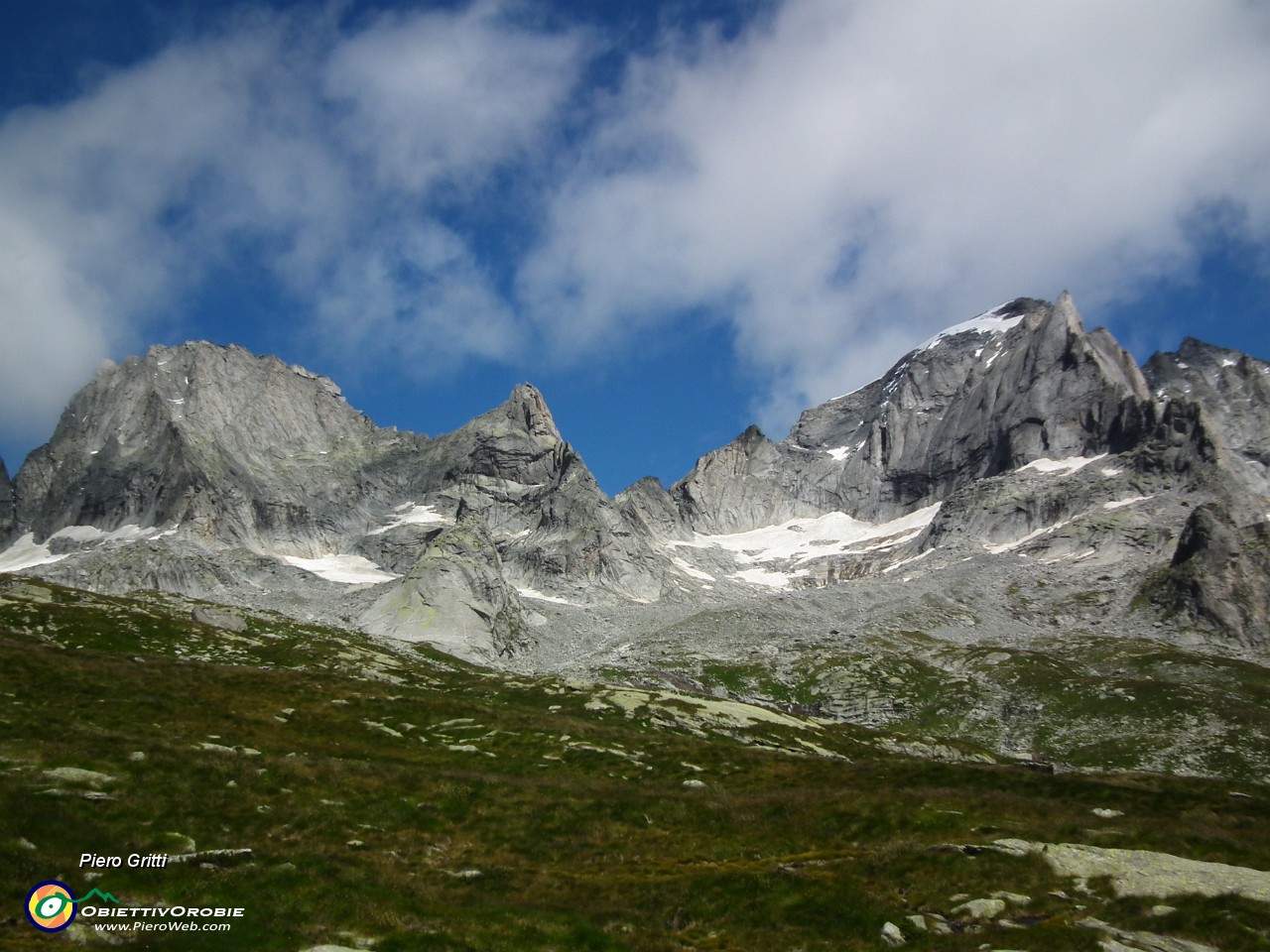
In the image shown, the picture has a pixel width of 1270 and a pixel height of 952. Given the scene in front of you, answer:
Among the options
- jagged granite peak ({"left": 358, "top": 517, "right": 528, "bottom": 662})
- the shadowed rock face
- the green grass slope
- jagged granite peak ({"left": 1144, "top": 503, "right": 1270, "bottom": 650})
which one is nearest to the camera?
the green grass slope

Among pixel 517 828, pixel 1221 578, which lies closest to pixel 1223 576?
pixel 1221 578

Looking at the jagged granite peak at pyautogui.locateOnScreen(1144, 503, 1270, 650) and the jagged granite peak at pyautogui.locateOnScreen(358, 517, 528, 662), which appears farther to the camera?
the jagged granite peak at pyautogui.locateOnScreen(358, 517, 528, 662)

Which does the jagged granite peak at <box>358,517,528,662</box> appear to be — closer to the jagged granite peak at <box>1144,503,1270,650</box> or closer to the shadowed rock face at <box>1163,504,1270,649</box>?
the jagged granite peak at <box>1144,503,1270,650</box>

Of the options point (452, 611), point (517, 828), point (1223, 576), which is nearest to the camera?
point (517, 828)

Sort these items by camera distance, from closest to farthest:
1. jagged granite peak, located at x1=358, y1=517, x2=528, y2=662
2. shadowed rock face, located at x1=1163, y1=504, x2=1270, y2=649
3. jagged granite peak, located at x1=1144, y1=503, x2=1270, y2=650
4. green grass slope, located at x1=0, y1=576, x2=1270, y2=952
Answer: green grass slope, located at x1=0, y1=576, x2=1270, y2=952
jagged granite peak, located at x1=1144, y1=503, x2=1270, y2=650
shadowed rock face, located at x1=1163, y1=504, x2=1270, y2=649
jagged granite peak, located at x1=358, y1=517, x2=528, y2=662

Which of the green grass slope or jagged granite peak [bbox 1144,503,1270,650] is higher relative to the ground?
jagged granite peak [bbox 1144,503,1270,650]

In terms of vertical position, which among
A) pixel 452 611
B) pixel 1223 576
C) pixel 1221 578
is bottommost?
pixel 1221 578

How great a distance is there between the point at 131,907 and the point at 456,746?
1247 inches

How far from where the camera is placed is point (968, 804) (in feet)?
117

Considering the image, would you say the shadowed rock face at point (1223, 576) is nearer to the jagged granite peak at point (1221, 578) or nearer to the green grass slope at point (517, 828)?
the jagged granite peak at point (1221, 578)

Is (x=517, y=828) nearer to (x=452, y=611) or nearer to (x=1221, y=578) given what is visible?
(x=452, y=611)

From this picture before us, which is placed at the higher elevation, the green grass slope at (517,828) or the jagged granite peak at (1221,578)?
the jagged granite peak at (1221,578)

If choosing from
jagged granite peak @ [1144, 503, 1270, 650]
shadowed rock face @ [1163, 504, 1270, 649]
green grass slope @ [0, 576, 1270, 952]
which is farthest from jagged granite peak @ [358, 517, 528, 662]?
shadowed rock face @ [1163, 504, 1270, 649]

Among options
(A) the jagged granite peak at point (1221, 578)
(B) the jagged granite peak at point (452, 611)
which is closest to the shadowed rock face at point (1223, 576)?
(A) the jagged granite peak at point (1221, 578)
